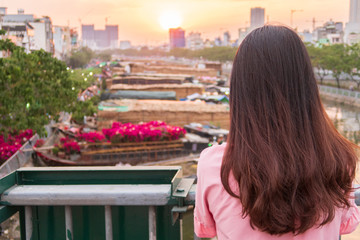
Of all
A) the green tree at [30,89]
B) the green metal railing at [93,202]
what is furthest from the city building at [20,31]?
the green metal railing at [93,202]

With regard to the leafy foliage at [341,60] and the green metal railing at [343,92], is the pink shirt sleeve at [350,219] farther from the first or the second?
the leafy foliage at [341,60]

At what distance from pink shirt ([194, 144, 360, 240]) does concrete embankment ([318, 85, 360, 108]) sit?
34524mm

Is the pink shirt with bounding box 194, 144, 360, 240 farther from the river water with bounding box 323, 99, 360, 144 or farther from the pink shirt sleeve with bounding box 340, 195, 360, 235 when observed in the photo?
the river water with bounding box 323, 99, 360, 144

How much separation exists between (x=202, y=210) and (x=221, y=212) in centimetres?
8

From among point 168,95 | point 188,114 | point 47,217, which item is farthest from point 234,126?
point 168,95

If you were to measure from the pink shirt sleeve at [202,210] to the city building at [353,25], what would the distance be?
6435 centimetres

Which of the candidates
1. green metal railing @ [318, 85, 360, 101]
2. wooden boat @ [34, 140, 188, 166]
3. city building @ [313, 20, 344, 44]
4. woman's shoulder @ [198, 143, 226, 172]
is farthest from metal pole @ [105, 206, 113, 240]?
city building @ [313, 20, 344, 44]

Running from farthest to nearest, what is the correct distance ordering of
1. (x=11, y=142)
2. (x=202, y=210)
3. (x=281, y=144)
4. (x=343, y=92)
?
(x=343, y=92) → (x=11, y=142) → (x=202, y=210) → (x=281, y=144)

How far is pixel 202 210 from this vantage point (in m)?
1.55

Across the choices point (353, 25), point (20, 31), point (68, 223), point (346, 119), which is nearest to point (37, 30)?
point (20, 31)

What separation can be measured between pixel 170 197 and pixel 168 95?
28163 mm

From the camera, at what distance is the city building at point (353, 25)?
63.6 metres

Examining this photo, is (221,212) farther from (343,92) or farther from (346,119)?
(343,92)

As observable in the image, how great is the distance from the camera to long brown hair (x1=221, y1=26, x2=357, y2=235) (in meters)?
1.39
